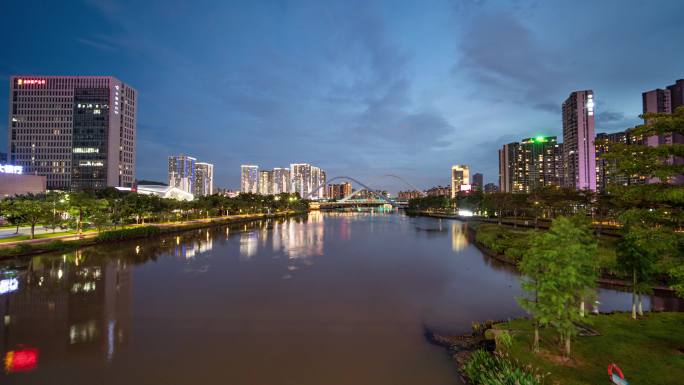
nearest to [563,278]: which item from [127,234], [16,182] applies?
[127,234]

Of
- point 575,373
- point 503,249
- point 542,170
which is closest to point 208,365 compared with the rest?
point 575,373

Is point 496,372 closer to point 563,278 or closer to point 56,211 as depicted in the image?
point 563,278

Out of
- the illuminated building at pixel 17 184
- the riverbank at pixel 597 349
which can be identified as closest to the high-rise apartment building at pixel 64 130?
the illuminated building at pixel 17 184

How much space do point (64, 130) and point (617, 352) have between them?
13287 cm

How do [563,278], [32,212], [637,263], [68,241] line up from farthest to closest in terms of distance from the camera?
[32,212] → [68,241] → [637,263] → [563,278]

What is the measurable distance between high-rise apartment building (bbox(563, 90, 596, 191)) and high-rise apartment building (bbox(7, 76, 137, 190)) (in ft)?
515

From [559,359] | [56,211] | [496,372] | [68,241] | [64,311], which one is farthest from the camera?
[56,211]

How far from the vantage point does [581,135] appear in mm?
123625

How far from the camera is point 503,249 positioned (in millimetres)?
30391

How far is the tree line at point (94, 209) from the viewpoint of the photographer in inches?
1422

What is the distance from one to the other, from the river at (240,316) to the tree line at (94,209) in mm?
10827

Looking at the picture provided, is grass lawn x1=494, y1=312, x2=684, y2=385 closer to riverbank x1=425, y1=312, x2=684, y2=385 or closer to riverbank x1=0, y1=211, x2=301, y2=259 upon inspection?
riverbank x1=425, y1=312, x2=684, y2=385

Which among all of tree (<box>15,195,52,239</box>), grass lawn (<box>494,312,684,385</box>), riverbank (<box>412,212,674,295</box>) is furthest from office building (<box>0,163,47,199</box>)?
grass lawn (<box>494,312,684,385</box>)

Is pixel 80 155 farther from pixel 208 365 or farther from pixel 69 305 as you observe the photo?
A: pixel 208 365
